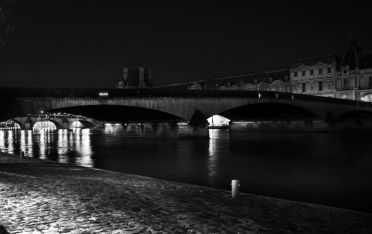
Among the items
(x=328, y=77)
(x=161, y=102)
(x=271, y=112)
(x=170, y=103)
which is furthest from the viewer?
(x=328, y=77)

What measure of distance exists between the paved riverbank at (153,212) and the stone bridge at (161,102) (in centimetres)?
4231

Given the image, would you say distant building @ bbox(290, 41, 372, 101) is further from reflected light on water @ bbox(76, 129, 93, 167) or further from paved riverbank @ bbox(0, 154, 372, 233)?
paved riverbank @ bbox(0, 154, 372, 233)

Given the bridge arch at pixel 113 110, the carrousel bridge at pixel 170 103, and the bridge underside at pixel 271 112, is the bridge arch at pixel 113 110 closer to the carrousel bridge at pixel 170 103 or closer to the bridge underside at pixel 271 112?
the carrousel bridge at pixel 170 103

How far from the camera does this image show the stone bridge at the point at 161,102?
57156mm

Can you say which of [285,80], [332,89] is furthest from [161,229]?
[285,80]

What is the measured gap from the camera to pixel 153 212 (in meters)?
12.3

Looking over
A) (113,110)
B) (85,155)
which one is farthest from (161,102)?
(85,155)

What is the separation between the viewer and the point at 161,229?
10.3 m

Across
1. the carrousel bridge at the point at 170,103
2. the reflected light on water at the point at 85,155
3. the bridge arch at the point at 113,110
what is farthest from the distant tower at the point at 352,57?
the reflected light on water at the point at 85,155

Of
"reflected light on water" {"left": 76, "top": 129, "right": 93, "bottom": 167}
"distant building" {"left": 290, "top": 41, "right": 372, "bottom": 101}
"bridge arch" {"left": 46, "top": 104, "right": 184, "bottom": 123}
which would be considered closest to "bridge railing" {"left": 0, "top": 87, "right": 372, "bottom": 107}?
"bridge arch" {"left": 46, "top": 104, "right": 184, "bottom": 123}

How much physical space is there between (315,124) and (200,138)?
4680cm

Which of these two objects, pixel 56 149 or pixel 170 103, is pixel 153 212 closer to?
pixel 56 149

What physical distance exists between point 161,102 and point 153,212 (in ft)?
183

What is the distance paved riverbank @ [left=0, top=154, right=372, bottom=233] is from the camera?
34.5 ft
